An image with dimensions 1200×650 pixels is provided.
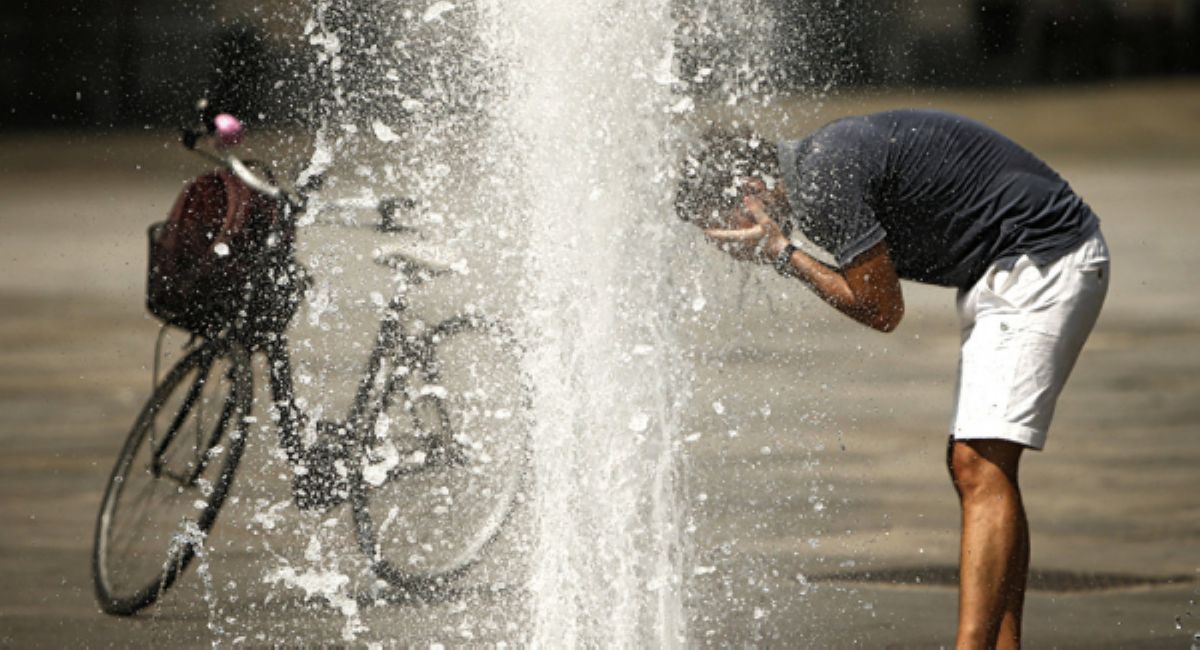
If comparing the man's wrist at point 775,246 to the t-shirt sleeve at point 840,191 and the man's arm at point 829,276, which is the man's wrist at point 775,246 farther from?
the t-shirt sleeve at point 840,191

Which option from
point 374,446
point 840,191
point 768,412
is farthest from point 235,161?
point 768,412

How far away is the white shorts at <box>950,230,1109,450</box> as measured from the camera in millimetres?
3904

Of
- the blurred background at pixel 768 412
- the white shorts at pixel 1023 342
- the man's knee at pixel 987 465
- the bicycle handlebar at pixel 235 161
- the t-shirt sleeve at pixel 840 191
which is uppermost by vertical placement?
the t-shirt sleeve at pixel 840 191

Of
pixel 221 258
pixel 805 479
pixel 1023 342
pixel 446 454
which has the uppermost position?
pixel 1023 342

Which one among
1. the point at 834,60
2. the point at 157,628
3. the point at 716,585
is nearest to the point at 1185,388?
the point at 716,585

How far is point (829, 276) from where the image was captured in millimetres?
4066

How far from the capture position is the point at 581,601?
4.39m

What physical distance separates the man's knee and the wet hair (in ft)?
2.45

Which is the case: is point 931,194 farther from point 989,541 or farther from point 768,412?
point 768,412

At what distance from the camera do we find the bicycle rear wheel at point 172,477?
5172mm

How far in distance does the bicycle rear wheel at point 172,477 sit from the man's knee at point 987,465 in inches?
88.2

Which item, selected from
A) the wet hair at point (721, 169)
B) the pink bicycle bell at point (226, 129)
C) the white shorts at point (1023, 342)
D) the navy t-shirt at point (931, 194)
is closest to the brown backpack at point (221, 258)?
the pink bicycle bell at point (226, 129)

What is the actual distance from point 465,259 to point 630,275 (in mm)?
1322

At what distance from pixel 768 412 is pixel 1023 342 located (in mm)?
3829
